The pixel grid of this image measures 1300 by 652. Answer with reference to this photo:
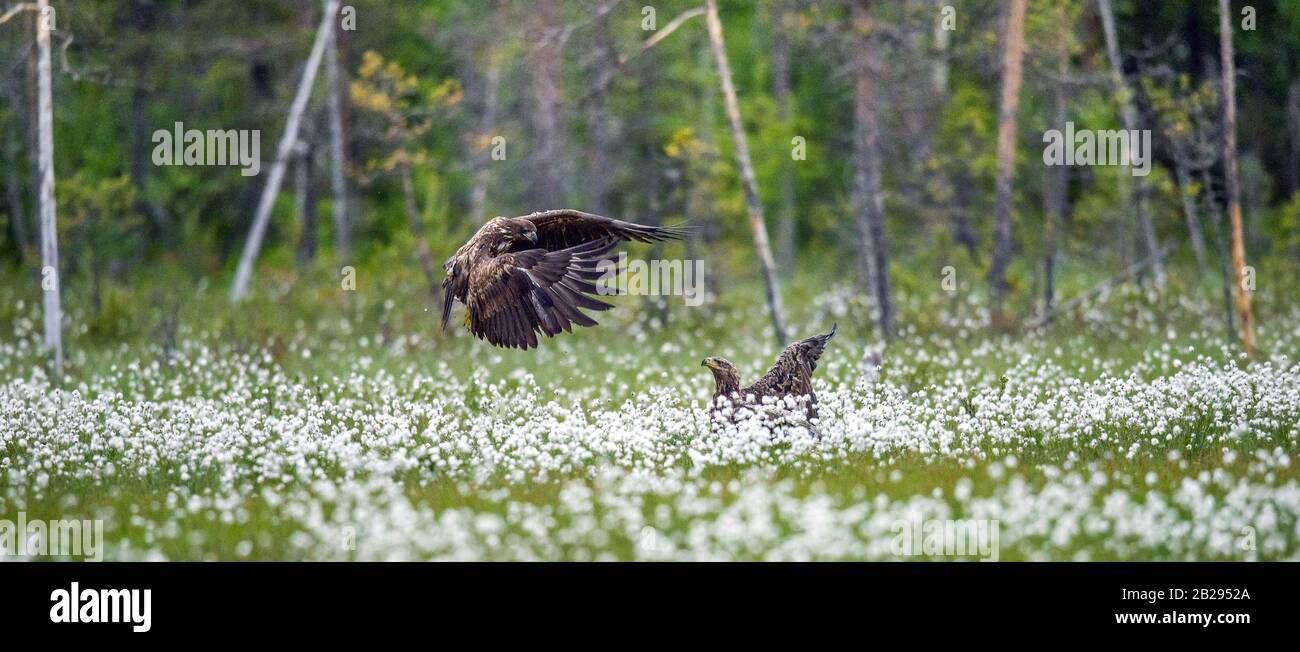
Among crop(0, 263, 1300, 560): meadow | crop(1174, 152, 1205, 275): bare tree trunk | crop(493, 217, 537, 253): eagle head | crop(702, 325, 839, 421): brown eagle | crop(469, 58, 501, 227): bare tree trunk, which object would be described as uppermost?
crop(469, 58, 501, 227): bare tree trunk

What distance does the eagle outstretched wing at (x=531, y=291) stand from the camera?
1262 centimetres

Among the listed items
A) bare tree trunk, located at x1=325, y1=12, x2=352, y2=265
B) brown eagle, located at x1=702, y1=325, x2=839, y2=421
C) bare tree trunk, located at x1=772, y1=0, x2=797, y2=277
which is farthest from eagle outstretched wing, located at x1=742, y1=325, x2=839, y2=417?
bare tree trunk, located at x1=772, y1=0, x2=797, y2=277

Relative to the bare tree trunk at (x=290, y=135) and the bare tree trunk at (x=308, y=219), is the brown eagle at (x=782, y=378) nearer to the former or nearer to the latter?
the bare tree trunk at (x=290, y=135)

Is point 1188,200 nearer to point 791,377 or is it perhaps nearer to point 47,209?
point 791,377

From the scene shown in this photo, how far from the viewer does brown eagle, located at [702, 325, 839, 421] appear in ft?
40.6

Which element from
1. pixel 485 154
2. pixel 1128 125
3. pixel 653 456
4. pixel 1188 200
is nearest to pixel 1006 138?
pixel 1128 125

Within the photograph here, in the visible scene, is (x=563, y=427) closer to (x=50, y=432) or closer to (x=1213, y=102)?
(x=50, y=432)

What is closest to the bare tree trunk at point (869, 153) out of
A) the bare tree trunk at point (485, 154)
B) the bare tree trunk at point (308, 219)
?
the bare tree trunk at point (485, 154)

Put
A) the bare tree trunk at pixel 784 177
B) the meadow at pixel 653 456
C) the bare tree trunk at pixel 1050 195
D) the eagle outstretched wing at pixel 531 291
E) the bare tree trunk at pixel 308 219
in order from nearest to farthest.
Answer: the meadow at pixel 653 456, the eagle outstretched wing at pixel 531 291, the bare tree trunk at pixel 1050 195, the bare tree trunk at pixel 308 219, the bare tree trunk at pixel 784 177

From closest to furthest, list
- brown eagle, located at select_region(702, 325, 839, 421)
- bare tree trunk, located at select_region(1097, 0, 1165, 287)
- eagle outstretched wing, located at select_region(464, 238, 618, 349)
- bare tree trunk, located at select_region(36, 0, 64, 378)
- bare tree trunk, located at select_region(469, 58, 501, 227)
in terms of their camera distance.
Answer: brown eagle, located at select_region(702, 325, 839, 421), eagle outstretched wing, located at select_region(464, 238, 618, 349), bare tree trunk, located at select_region(36, 0, 64, 378), bare tree trunk, located at select_region(1097, 0, 1165, 287), bare tree trunk, located at select_region(469, 58, 501, 227)

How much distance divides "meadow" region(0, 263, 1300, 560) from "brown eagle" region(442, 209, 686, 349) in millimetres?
858

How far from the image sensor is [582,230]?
13523 mm

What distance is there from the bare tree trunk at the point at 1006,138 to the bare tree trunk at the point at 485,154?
31.9ft

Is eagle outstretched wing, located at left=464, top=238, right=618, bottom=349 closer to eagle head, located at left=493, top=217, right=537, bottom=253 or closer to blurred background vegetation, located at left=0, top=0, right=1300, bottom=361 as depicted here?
eagle head, located at left=493, top=217, right=537, bottom=253
